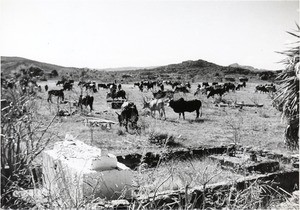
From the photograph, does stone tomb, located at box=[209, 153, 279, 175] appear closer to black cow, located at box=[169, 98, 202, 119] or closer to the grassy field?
the grassy field

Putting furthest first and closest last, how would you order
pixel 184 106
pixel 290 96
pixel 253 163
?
pixel 184 106
pixel 253 163
pixel 290 96

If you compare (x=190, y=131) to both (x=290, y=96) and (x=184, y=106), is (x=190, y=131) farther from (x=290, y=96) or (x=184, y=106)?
(x=290, y=96)

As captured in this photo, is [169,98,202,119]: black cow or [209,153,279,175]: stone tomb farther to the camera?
[169,98,202,119]: black cow

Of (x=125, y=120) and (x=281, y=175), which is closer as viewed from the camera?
(x=281, y=175)

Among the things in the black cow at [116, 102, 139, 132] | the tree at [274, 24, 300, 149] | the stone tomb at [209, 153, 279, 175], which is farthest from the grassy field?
the tree at [274, 24, 300, 149]

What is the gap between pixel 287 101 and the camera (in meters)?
8.02

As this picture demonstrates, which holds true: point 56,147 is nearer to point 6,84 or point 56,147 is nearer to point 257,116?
point 6,84

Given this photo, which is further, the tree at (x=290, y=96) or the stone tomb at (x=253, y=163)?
the stone tomb at (x=253, y=163)

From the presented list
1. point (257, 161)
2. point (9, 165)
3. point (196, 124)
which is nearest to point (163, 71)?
point (196, 124)

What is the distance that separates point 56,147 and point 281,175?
18.5 feet

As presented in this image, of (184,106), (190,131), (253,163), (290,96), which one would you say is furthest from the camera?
(184,106)

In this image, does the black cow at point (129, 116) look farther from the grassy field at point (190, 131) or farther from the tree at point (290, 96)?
the tree at point (290, 96)

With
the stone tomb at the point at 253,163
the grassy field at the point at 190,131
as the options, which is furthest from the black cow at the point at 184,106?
the stone tomb at the point at 253,163

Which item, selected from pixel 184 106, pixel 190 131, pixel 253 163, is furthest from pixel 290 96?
pixel 184 106
